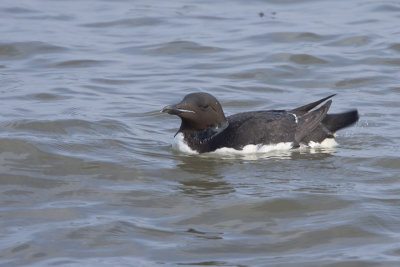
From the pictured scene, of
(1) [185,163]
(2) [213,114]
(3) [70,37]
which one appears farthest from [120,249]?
(3) [70,37]

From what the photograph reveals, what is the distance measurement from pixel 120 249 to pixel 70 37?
8.39m

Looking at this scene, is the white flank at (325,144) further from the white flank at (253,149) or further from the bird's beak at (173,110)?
the bird's beak at (173,110)

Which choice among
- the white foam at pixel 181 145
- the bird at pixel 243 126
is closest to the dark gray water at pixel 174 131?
the white foam at pixel 181 145

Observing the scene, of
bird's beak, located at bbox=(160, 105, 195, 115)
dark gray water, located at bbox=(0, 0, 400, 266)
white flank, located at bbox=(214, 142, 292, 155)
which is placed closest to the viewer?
dark gray water, located at bbox=(0, 0, 400, 266)

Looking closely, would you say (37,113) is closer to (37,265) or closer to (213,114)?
(213,114)

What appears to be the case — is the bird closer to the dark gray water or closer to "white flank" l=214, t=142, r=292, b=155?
"white flank" l=214, t=142, r=292, b=155

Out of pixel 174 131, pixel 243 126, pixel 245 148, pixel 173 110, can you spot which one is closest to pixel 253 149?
pixel 245 148

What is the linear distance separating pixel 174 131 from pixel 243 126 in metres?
1.41

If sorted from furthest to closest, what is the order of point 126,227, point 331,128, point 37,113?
1. point 37,113
2. point 331,128
3. point 126,227

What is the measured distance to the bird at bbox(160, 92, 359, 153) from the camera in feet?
29.1

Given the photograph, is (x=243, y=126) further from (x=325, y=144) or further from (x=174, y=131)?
(x=174, y=131)

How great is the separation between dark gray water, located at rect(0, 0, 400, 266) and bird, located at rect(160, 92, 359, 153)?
0.19 metres

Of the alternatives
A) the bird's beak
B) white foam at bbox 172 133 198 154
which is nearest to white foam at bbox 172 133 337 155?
white foam at bbox 172 133 198 154

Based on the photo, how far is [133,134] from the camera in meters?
9.66
